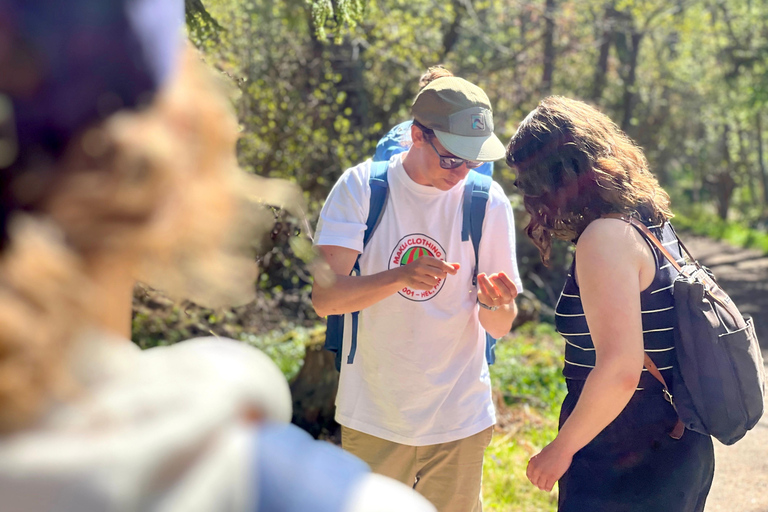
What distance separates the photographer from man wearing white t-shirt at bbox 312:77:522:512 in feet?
9.18

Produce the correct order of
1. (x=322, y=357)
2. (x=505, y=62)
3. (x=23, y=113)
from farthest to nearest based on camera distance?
(x=505, y=62) → (x=322, y=357) → (x=23, y=113)

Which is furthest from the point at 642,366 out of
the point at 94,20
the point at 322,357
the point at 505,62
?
the point at 505,62

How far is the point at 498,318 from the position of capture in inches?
111

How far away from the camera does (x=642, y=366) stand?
A: 2207 millimetres

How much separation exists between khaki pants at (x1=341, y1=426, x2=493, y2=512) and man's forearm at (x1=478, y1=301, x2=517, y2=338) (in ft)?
1.41

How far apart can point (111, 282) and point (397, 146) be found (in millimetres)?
2414

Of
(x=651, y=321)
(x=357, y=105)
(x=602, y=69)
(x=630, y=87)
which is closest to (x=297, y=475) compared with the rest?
(x=651, y=321)

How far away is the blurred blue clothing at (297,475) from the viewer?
0.75 m

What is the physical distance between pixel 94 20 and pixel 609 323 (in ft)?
5.97

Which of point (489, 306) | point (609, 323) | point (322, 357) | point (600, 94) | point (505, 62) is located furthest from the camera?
point (600, 94)

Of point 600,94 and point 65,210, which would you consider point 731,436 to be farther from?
point 600,94

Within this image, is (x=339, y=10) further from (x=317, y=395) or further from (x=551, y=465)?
(x=317, y=395)

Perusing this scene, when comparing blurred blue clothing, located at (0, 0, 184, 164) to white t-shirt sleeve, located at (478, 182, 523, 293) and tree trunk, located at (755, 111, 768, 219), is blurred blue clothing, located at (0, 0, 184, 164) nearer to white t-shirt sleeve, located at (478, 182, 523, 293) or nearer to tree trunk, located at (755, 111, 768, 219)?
white t-shirt sleeve, located at (478, 182, 523, 293)

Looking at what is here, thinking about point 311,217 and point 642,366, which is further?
point 311,217
